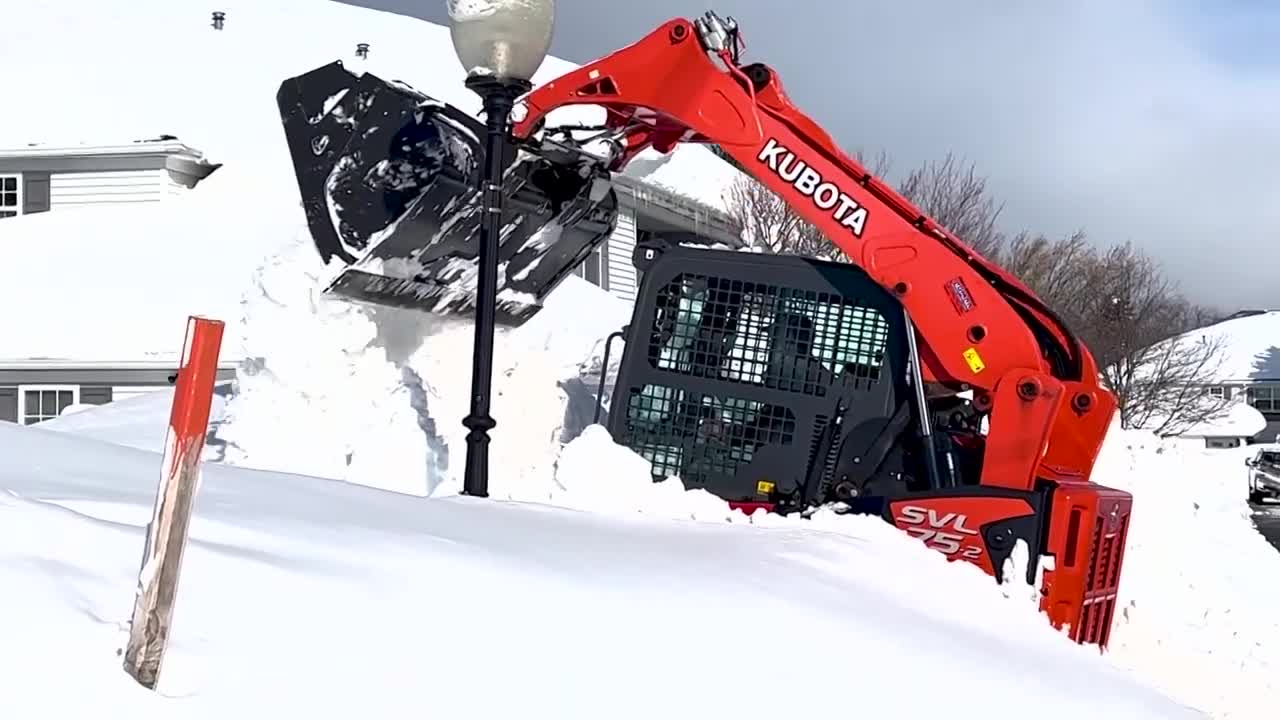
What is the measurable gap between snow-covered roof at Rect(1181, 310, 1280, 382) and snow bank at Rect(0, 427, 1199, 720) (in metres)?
60.7

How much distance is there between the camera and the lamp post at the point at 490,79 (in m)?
7.20

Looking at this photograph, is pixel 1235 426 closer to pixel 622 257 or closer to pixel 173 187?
pixel 622 257

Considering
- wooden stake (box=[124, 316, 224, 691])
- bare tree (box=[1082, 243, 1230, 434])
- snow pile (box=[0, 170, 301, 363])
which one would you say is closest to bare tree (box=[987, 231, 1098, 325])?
bare tree (box=[1082, 243, 1230, 434])

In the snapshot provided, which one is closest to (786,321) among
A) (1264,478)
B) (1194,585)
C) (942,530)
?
(942,530)

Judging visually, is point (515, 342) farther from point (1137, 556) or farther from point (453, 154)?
point (1137, 556)

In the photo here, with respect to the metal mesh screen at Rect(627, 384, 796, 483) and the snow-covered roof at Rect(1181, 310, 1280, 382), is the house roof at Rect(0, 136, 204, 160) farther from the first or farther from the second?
the snow-covered roof at Rect(1181, 310, 1280, 382)

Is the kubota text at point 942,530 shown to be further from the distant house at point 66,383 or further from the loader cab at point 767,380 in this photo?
the distant house at point 66,383

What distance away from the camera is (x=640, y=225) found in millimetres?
24484

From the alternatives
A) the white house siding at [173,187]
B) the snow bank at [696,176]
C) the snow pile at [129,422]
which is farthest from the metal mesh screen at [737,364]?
the white house siding at [173,187]

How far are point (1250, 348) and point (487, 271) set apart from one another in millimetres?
66468

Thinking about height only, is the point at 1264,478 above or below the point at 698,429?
below

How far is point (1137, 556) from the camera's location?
898 cm

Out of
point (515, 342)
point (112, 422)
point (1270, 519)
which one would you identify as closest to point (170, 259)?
point (112, 422)

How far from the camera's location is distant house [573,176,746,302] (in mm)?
22703
